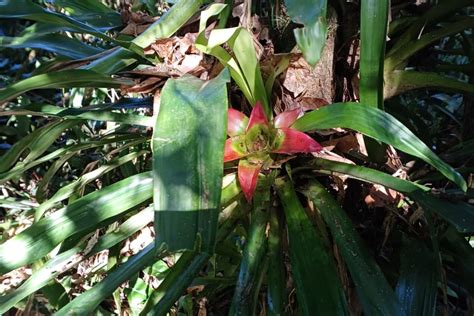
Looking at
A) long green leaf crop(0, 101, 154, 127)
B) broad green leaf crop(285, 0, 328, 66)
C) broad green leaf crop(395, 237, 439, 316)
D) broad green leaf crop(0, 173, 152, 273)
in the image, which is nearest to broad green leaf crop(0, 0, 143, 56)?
long green leaf crop(0, 101, 154, 127)

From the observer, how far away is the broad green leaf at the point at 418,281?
0.62 m

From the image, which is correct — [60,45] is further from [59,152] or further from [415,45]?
[415,45]

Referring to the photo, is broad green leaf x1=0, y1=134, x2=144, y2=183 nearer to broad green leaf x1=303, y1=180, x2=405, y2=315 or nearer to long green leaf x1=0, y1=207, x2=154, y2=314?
long green leaf x1=0, y1=207, x2=154, y2=314

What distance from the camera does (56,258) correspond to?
688 mm

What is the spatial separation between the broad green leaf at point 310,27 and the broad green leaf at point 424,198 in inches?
7.2

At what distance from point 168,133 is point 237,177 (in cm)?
18

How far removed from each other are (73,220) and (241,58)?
27cm

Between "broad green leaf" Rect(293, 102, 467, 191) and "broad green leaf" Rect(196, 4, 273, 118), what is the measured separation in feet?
0.31

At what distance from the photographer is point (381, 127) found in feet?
1.82

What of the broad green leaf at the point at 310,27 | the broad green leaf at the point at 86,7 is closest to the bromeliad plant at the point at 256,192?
the broad green leaf at the point at 310,27

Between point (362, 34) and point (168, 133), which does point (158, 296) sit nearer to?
point (168, 133)

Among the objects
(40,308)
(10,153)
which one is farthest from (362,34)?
(40,308)

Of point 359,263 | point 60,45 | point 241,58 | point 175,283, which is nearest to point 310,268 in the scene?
point 359,263

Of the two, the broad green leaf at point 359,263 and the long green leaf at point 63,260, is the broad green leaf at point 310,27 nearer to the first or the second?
the broad green leaf at point 359,263
